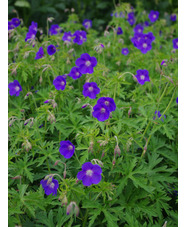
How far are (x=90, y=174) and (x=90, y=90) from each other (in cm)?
88

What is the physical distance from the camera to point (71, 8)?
6672 mm

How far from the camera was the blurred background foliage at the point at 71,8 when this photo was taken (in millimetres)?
5801

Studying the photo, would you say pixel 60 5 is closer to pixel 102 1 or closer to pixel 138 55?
pixel 102 1

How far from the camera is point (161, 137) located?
3.03 metres

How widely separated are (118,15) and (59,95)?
2.17 meters

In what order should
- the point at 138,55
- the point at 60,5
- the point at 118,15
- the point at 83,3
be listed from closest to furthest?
the point at 138,55
the point at 118,15
the point at 60,5
the point at 83,3

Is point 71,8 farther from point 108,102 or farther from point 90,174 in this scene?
point 90,174

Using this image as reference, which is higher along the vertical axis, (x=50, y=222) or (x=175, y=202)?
(x=50, y=222)

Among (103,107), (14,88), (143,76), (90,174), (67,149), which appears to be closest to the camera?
(90,174)

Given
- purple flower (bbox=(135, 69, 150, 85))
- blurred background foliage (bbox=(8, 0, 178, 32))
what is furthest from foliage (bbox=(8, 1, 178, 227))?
blurred background foliage (bbox=(8, 0, 178, 32))

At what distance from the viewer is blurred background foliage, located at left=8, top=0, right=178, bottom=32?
5.80m

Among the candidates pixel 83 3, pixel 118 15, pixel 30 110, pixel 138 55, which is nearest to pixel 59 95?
pixel 30 110

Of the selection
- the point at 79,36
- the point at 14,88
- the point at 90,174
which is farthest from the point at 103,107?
the point at 79,36

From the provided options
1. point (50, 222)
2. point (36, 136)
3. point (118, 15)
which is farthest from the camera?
point (118, 15)
